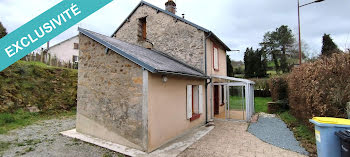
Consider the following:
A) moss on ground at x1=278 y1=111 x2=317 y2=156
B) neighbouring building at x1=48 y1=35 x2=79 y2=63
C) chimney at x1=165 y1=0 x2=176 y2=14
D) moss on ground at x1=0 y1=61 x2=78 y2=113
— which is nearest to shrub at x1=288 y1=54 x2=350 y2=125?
moss on ground at x1=278 y1=111 x2=317 y2=156

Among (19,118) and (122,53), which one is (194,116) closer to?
(122,53)

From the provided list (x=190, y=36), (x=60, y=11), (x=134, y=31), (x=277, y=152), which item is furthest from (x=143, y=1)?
(x=277, y=152)

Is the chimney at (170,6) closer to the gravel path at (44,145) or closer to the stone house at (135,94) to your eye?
the stone house at (135,94)

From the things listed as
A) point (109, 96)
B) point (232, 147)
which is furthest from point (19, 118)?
point (232, 147)

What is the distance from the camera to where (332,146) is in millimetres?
3812

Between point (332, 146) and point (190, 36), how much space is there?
25.6 ft

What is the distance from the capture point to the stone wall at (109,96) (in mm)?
5449

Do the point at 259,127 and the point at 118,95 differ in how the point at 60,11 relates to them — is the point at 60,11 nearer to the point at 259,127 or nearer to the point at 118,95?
the point at 118,95

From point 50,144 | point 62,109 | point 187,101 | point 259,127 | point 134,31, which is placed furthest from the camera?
point 134,31

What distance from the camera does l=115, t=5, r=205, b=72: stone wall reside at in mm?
9633

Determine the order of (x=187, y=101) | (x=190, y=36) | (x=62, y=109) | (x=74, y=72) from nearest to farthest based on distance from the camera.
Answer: (x=187, y=101) < (x=190, y=36) < (x=62, y=109) < (x=74, y=72)

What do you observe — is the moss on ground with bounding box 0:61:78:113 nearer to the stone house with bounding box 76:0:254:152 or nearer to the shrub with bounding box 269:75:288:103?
the stone house with bounding box 76:0:254:152

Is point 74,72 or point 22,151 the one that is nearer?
point 22,151

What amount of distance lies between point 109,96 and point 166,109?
7.13 ft
